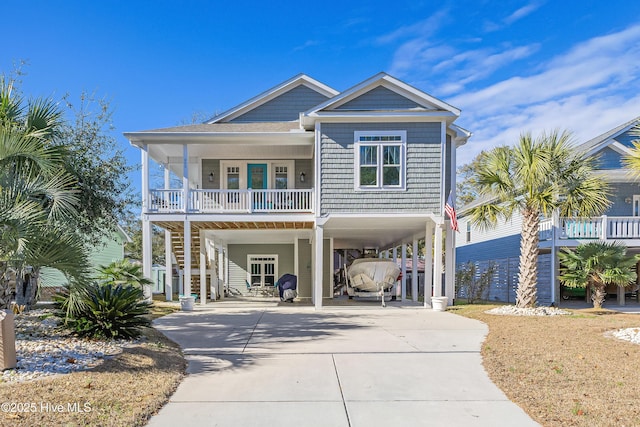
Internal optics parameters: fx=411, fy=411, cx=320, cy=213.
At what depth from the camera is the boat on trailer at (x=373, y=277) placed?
15.7 metres

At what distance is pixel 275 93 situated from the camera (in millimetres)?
17109

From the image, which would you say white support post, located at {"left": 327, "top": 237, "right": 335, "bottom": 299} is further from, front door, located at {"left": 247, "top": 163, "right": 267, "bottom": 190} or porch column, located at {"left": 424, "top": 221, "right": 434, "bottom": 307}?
porch column, located at {"left": 424, "top": 221, "right": 434, "bottom": 307}

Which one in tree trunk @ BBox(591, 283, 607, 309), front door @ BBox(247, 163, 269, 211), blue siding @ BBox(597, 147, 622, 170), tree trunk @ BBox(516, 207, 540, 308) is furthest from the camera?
blue siding @ BBox(597, 147, 622, 170)

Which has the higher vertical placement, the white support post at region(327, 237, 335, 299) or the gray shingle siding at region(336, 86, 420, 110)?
the gray shingle siding at region(336, 86, 420, 110)

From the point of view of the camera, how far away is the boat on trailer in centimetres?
1573

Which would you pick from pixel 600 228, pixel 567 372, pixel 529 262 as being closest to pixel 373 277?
pixel 529 262

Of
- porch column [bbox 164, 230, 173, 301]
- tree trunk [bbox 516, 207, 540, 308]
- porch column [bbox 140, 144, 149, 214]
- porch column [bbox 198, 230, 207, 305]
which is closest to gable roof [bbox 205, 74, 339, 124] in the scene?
porch column [bbox 140, 144, 149, 214]

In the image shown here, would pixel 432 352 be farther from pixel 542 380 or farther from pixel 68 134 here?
pixel 68 134

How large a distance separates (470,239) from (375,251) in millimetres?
6041

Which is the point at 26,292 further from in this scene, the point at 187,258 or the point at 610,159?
the point at 610,159

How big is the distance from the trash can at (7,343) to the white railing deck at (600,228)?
16738 millimetres

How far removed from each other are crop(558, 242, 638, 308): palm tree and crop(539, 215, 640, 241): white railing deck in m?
1.34

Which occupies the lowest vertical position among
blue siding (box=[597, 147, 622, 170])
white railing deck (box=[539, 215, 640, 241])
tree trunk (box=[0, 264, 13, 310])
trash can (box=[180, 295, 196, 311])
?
trash can (box=[180, 295, 196, 311])

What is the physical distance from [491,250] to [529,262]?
410 inches
